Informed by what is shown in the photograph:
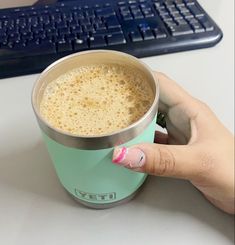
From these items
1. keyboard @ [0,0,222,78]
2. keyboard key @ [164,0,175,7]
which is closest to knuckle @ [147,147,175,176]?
keyboard @ [0,0,222,78]

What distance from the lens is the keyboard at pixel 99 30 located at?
1.82 feet

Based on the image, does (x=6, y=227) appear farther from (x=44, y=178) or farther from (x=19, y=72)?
(x=19, y=72)

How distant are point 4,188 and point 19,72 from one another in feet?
0.65

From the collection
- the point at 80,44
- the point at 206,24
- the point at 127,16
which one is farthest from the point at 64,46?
the point at 206,24

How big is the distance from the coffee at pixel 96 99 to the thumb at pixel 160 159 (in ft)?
0.09

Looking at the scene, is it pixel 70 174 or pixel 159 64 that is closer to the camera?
pixel 70 174

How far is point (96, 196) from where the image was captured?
373 mm

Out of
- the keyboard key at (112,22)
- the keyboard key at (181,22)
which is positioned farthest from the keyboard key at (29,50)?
the keyboard key at (181,22)

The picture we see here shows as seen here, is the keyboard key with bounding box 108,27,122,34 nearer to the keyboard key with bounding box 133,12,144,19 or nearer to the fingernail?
the keyboard key with bounding box 133,12,144,19

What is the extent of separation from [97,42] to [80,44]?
0.09 ft

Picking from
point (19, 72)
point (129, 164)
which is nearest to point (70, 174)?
point (129, 164)

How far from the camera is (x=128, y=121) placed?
0.35 m

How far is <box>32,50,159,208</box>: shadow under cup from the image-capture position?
1.04ft

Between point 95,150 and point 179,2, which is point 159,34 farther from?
point 95,150
